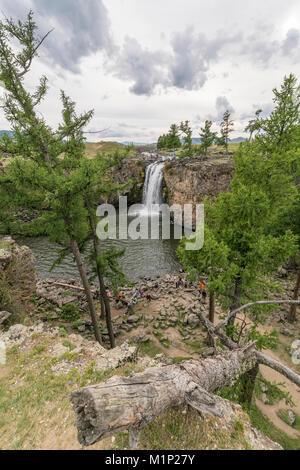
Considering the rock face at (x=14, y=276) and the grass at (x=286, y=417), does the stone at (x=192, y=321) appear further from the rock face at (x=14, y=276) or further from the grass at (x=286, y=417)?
the rock face at (x=14, y=276)

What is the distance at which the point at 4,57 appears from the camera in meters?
7.22

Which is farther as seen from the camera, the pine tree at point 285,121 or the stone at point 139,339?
the stone at point 139,339

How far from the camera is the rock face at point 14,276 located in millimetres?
9969

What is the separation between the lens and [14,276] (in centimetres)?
1070

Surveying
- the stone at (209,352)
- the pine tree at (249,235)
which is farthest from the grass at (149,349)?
the pine tree at (249,235)

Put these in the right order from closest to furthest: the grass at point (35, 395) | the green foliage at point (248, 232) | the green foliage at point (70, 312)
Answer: the grass at point (35, 395) → the green foliage at point (248, 232) → the green foliage at point (70, 312)

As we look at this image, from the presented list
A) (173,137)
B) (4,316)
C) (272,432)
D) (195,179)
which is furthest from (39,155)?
(173,137)

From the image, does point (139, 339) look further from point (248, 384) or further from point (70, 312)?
point (248, 384)

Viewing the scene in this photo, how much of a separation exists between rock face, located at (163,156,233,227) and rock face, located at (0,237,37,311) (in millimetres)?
28635

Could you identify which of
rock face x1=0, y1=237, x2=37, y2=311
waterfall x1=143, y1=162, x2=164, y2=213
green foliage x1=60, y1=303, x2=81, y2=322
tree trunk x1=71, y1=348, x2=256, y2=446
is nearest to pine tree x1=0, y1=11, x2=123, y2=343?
rock face x1=0, y1=237, x2=37, y2=311

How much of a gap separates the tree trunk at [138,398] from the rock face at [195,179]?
31589 millimetres

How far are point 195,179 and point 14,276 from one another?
31787 mm

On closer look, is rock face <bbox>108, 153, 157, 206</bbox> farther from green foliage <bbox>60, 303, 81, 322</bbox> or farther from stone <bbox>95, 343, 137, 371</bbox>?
stone <bbox>95, 343, 137, 371</bbox>

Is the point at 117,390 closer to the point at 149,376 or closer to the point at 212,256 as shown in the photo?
the point at 149,376
